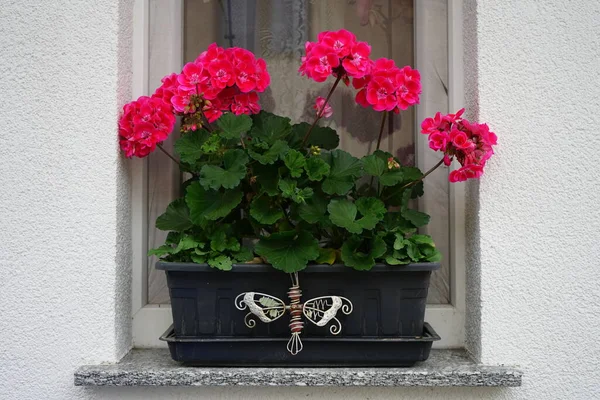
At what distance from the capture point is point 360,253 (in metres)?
1.27

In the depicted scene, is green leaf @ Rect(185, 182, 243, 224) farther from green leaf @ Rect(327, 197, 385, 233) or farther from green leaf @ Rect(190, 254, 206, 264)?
green leaf @ Rect(327, 197, 385, 233)

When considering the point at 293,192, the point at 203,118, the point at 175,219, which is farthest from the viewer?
the point at 203,118

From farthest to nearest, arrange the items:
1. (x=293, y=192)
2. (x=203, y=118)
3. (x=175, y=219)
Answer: (x=203, y=118)
(x=175, y=219)
(x=293, y=192)

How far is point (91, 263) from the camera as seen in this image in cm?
135

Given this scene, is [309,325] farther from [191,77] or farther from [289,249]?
[191,77]

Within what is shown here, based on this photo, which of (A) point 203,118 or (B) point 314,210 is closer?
(B) point 314,210

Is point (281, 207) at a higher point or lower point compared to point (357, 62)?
lower

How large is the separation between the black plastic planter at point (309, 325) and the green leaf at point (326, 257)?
0.02 meters

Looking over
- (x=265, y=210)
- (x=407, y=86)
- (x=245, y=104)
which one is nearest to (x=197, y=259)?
(x=265, y=210)

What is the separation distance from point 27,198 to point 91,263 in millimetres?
210

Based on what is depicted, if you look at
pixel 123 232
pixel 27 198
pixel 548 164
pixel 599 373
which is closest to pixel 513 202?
pixel 548 164

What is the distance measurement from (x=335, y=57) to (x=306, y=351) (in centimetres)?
66

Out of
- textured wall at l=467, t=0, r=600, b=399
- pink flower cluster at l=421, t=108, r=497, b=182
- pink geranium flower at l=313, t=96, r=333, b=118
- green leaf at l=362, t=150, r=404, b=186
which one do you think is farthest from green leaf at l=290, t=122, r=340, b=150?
textured wall at l=467, t=0, r=600, b=399

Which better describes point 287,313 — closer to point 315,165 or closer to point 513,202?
point 315,165
